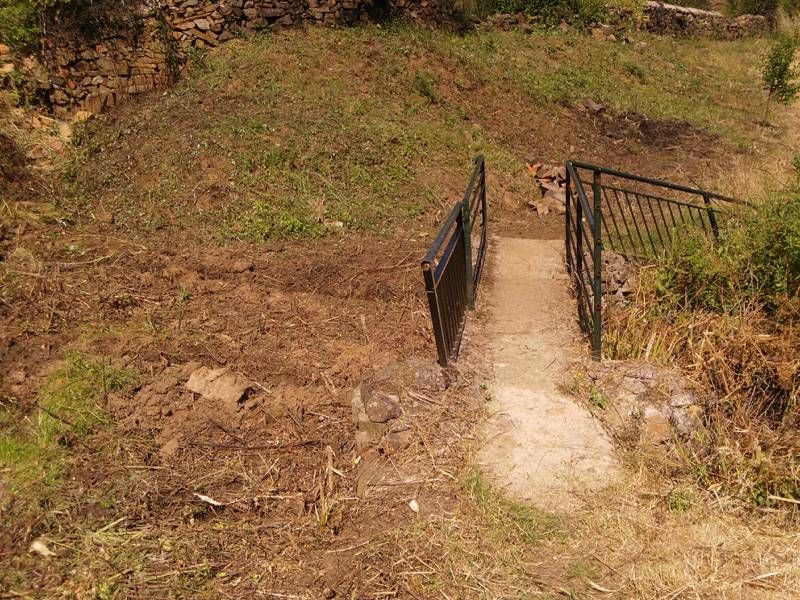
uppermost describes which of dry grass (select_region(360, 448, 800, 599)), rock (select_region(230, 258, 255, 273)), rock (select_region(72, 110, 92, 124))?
rock (select_region(72, 110, 92, 124))

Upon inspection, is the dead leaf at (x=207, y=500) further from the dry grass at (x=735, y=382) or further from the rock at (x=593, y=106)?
the rock at (x=593, y=106)

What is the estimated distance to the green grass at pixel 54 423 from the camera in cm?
357

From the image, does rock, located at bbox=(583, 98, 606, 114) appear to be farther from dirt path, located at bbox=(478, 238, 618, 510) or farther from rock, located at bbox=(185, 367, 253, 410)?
rock, located at bbox=(185, 367, 253, 410)

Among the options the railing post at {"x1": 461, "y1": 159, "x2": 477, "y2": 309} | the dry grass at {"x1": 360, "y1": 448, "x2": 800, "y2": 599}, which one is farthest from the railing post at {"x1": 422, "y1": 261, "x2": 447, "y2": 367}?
the railing post at {"x1": 461, "y1": 159, "x2": 477, "y2": 309}

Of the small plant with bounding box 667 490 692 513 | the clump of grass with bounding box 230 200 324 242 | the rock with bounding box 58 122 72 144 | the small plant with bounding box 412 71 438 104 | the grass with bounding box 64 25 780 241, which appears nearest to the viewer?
the small plant with bounding box 667 490 692 513

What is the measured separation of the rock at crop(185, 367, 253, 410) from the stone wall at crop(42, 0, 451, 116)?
19.2ft

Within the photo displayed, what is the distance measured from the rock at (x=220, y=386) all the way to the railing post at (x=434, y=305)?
1.47 metres

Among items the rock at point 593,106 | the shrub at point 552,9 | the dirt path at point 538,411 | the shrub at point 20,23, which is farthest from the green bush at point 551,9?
the dirt path at point 538,411

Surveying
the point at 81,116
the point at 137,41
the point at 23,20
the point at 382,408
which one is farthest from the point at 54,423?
the point at 137,41

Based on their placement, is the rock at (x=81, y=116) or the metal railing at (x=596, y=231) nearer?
the metal railing at (x=596, y=231)

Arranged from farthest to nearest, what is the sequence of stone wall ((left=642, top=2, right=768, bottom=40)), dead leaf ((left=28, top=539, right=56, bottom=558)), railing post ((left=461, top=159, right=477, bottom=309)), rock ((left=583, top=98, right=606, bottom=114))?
stone wall ((left=642, top=2, right=768, bottom=40)), rock ((left=583, top=98, right=606, bottom=114)), railing post ((left=461, top=159, right=477, bottom=309)), dead leaf ((left=28, top=539, right=56, bottom=558))

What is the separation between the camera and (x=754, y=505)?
3592mm

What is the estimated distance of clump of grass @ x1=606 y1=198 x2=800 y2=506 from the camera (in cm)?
378

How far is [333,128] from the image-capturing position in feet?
27.9
